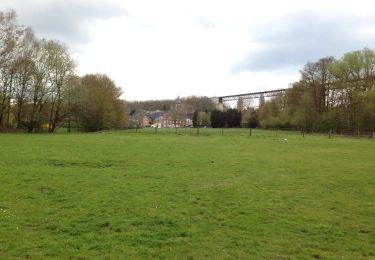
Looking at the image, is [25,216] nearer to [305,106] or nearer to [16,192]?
[16,192]

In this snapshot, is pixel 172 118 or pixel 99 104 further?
pixel 172 118

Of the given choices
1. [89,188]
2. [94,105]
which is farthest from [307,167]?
[94,105]

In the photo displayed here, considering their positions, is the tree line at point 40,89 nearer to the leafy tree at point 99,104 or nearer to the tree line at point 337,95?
the leafy tree at point 99,104

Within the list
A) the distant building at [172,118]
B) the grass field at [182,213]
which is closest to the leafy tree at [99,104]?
the grass field at [182,213]

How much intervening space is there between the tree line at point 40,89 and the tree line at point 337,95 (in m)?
41.9

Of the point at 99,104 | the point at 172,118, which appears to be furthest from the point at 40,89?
the point at 172,118

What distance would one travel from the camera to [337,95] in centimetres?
7619

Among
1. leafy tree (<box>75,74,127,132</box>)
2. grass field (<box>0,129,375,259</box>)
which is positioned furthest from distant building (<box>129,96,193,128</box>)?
grass field (<box>0,129,375,259</box>)

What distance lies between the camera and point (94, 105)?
75188 millimetres

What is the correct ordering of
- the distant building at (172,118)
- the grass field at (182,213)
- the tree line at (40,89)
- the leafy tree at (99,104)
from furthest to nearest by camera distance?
the distant building at (172,118) < the leafy tree at (99,104) < the tree line at (40,89) < the grass field at (182,213)

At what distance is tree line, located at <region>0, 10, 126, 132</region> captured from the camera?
58156 mm

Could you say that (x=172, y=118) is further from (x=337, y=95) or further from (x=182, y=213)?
(x=182, y=213)

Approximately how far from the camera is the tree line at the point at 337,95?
69000 mm

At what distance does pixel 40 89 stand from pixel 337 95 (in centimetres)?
5744
